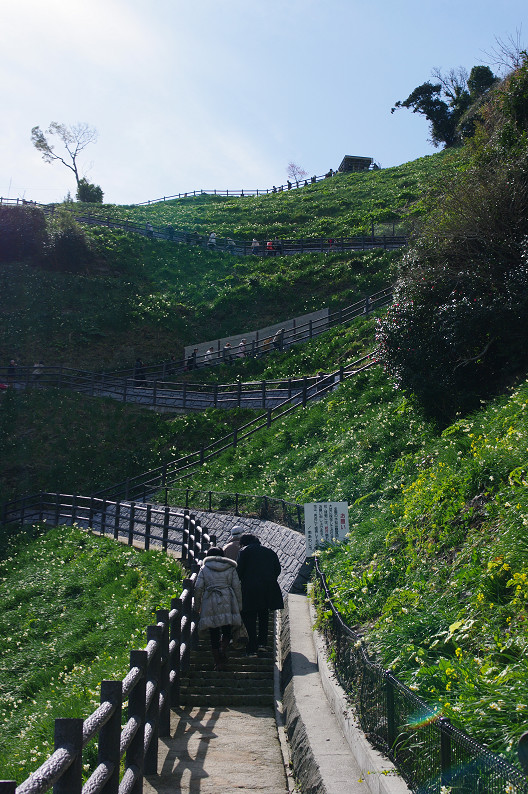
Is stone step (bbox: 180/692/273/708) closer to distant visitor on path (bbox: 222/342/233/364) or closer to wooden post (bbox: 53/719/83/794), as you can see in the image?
wooden post (bbox: 53/719/83/794)

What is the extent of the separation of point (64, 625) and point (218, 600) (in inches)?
208

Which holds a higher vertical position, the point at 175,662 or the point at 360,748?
the point at 360,748

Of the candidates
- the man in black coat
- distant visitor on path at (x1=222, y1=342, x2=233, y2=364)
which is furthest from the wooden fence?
distant visitor on path at (x1=222, y1=342, x2=233, y2=364)

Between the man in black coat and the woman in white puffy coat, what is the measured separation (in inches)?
8.8

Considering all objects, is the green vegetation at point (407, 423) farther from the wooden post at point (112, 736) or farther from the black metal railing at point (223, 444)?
the wooden post at point (112, 736)

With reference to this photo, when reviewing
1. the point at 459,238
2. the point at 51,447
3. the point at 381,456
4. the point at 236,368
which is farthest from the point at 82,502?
the point at 459,238

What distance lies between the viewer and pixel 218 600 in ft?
29.5

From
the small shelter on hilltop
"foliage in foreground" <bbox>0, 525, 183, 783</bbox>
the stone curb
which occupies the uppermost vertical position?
the small shelter on hilltop

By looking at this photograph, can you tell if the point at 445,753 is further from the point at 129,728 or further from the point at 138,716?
the point at 138,716

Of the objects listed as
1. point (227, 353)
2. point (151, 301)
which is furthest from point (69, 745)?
point (151, 301)

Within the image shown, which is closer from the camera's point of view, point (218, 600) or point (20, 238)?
point (218, 600)

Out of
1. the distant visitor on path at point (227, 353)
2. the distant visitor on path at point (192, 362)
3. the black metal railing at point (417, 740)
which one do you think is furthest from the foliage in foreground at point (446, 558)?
the distant visitor on path at point (192, 362)

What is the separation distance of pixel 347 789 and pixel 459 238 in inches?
428

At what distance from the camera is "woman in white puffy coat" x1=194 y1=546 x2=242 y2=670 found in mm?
8891
